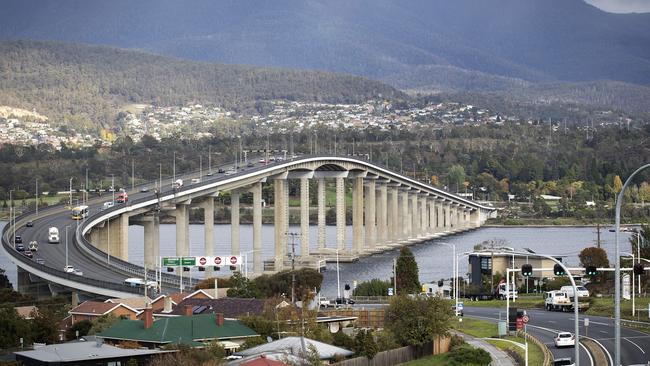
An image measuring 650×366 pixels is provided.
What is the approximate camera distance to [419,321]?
205 ft

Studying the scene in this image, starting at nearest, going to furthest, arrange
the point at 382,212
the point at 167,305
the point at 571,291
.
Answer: the point at 167,305
the point at 571,291
the point at 382,212

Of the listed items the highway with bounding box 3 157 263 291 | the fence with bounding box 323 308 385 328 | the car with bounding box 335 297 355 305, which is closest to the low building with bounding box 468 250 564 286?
the car with bounding box 335 297 355 305

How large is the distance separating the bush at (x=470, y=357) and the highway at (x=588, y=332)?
104 inches

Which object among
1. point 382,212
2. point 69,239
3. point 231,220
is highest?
point 382,212

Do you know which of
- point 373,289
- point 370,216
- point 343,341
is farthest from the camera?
point 370,216

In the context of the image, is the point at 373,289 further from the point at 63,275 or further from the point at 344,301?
the point at 63,275

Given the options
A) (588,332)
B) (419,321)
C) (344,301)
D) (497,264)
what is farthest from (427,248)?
(588,332)

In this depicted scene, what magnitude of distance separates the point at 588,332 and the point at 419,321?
7.21 metres

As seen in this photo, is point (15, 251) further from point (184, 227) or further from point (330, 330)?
point (330, 330)

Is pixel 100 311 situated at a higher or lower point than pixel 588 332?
higher

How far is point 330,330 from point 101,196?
7529 centimetres

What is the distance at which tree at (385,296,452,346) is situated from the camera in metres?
62.1

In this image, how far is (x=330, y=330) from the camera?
64.0m

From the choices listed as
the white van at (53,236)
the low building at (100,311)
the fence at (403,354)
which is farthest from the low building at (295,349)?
the white van at (53,236)
